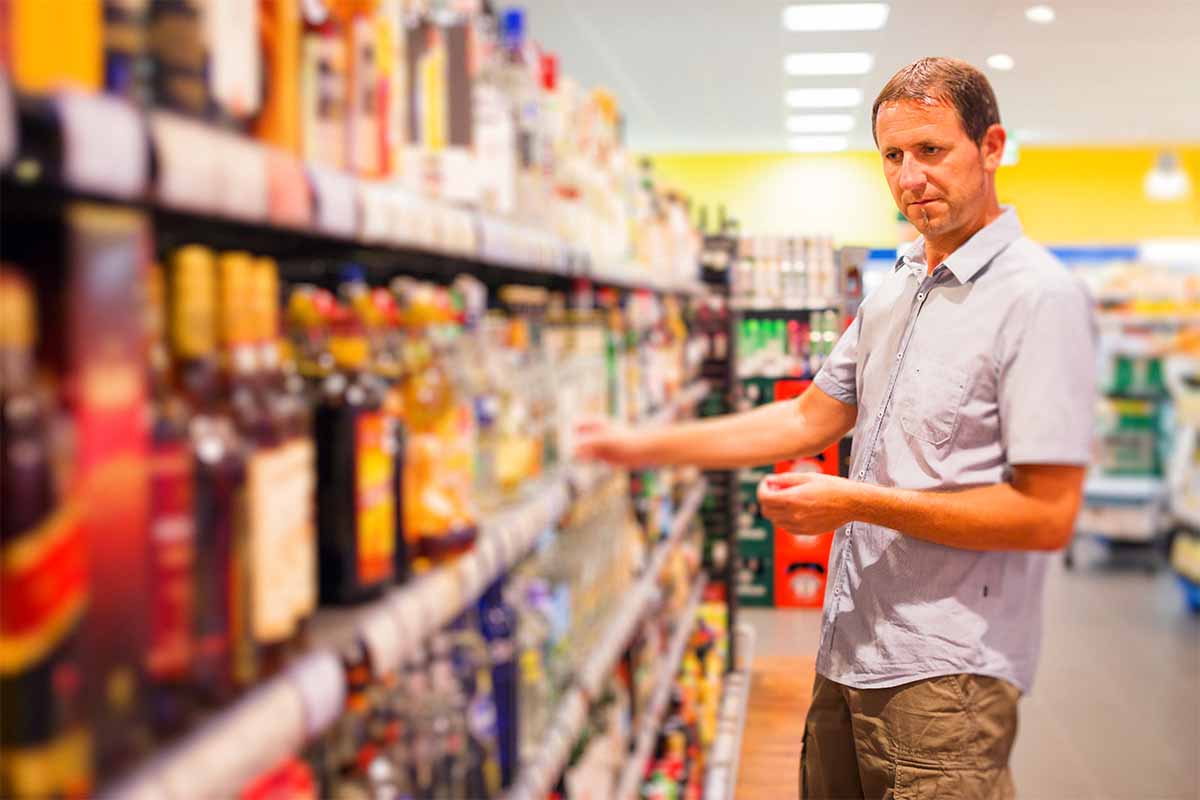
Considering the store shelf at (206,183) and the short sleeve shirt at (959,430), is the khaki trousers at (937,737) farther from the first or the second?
the store shelf at (206,183)

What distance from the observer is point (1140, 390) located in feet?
17.9

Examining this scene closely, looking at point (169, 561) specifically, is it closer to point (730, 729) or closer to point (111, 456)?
point (111, 456)

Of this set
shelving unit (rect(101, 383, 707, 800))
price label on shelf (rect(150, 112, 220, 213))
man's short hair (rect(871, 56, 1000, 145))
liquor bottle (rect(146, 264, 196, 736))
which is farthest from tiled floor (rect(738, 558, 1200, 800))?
price label on shelf (rect(150, 112, 220, 213))

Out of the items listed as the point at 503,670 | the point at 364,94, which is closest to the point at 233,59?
the point at 364,94

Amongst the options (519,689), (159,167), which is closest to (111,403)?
(159,167)

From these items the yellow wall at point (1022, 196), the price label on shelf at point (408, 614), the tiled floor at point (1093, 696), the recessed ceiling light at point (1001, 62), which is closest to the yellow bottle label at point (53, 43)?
the price label on shelf at point (408, 614)

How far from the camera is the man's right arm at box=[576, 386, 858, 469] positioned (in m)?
1.93

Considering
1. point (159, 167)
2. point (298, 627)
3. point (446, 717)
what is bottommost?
point (446, 717)

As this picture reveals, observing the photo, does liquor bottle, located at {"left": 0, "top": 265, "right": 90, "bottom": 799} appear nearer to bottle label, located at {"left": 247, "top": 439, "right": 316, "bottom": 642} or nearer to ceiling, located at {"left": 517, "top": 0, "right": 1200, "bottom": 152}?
bottle label, located at {"left": 247, "top": 439, "right": 316, "bottom": 642}

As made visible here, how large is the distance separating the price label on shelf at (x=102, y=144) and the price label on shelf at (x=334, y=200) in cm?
28

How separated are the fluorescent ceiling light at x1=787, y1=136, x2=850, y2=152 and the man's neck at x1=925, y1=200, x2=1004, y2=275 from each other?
0.71m

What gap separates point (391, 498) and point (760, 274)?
2.68 metres

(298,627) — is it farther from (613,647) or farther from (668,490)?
(668,490)

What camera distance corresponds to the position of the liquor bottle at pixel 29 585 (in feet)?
2.09
